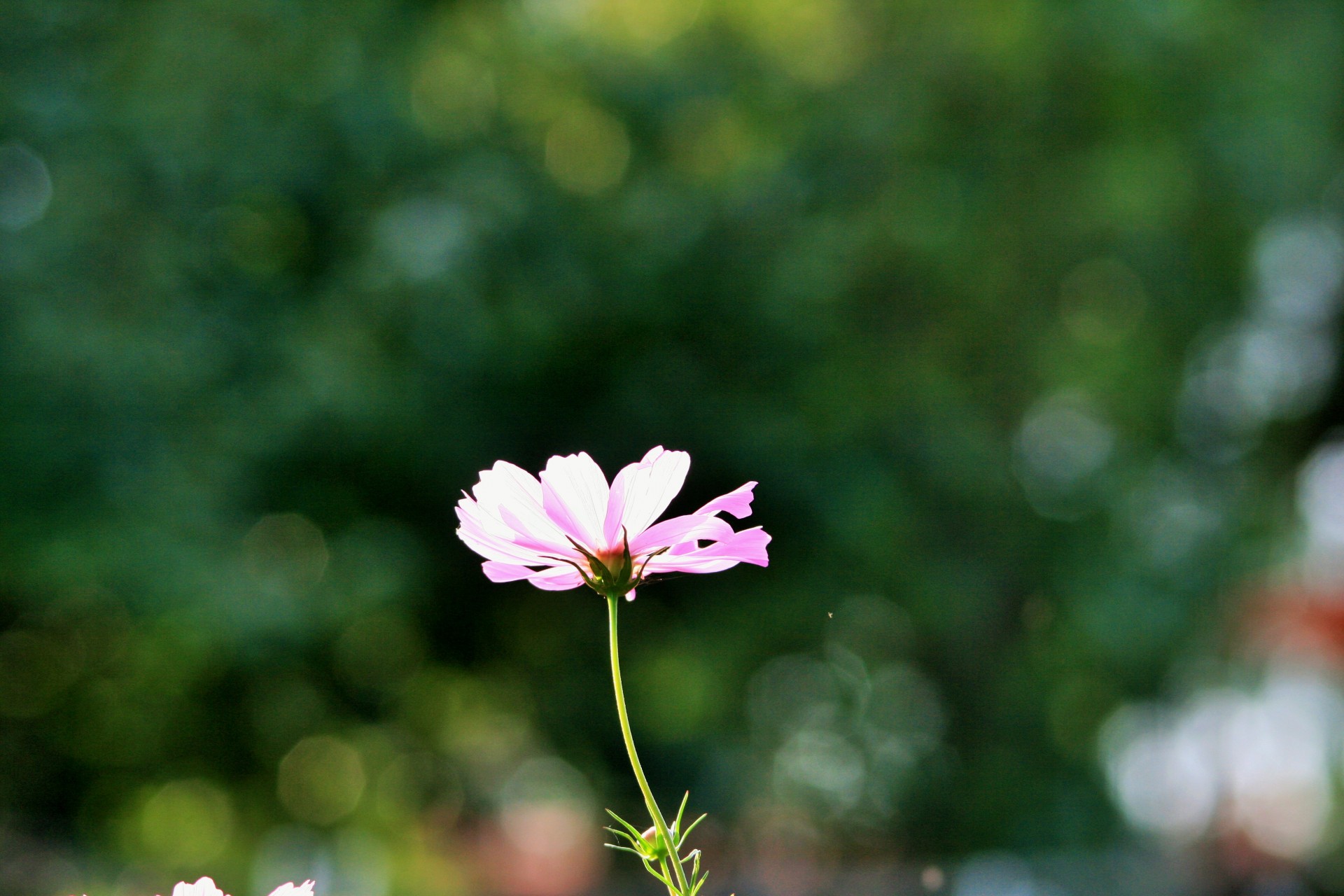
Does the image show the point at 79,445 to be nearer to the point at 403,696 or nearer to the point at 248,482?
the point at 248,482

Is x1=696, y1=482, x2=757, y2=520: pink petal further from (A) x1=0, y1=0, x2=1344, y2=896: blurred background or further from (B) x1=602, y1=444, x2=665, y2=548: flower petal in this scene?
(A) x1=0, y1=0, x2=1344, y2=896: blurred background

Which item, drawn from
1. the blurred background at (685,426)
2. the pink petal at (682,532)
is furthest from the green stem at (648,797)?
the blurred background at (685,426)

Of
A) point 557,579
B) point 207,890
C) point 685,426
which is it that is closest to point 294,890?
point 207,890

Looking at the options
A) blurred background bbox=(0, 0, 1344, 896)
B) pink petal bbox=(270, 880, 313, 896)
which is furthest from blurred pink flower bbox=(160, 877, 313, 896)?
blurred background bbox=(0, 0, 1344, 896)

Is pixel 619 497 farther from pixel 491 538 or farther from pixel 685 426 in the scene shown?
pixel 685 426

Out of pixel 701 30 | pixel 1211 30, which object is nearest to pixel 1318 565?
pixel 1211 30

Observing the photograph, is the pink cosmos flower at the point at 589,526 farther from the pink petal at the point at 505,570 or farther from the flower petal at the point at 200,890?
the flower petal at the point at 200,890
